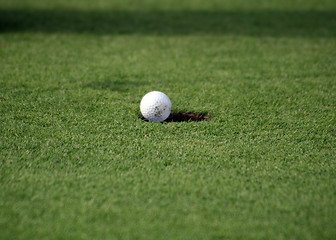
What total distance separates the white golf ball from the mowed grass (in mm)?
130

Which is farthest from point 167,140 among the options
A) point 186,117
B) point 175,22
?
point 175,22

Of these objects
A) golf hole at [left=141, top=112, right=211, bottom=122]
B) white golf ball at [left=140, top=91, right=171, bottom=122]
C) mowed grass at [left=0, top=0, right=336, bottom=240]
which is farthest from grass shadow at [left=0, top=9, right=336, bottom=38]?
white golf ball at [left=140, top=91, right=171, bottom=122]

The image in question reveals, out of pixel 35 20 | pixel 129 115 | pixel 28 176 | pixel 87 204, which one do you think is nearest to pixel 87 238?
pixel 87 204

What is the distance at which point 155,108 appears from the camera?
11.1 feet

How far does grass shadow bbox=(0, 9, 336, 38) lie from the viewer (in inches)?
308

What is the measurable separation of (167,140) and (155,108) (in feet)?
1.43

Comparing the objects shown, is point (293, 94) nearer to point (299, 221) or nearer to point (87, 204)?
point (299, 221)

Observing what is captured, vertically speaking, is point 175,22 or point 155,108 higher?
point 175,22

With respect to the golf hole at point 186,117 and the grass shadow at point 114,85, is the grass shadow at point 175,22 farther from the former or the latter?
the golf hole at point 186,117

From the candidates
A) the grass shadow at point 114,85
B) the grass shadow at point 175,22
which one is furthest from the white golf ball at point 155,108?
the grass shadow at point 175,22

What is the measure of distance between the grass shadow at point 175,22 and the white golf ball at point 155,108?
4727mm

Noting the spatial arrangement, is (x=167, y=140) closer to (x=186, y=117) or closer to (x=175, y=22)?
(x=186, y=117)

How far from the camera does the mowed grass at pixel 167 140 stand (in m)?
2.14

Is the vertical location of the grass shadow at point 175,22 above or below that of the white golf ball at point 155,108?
above
